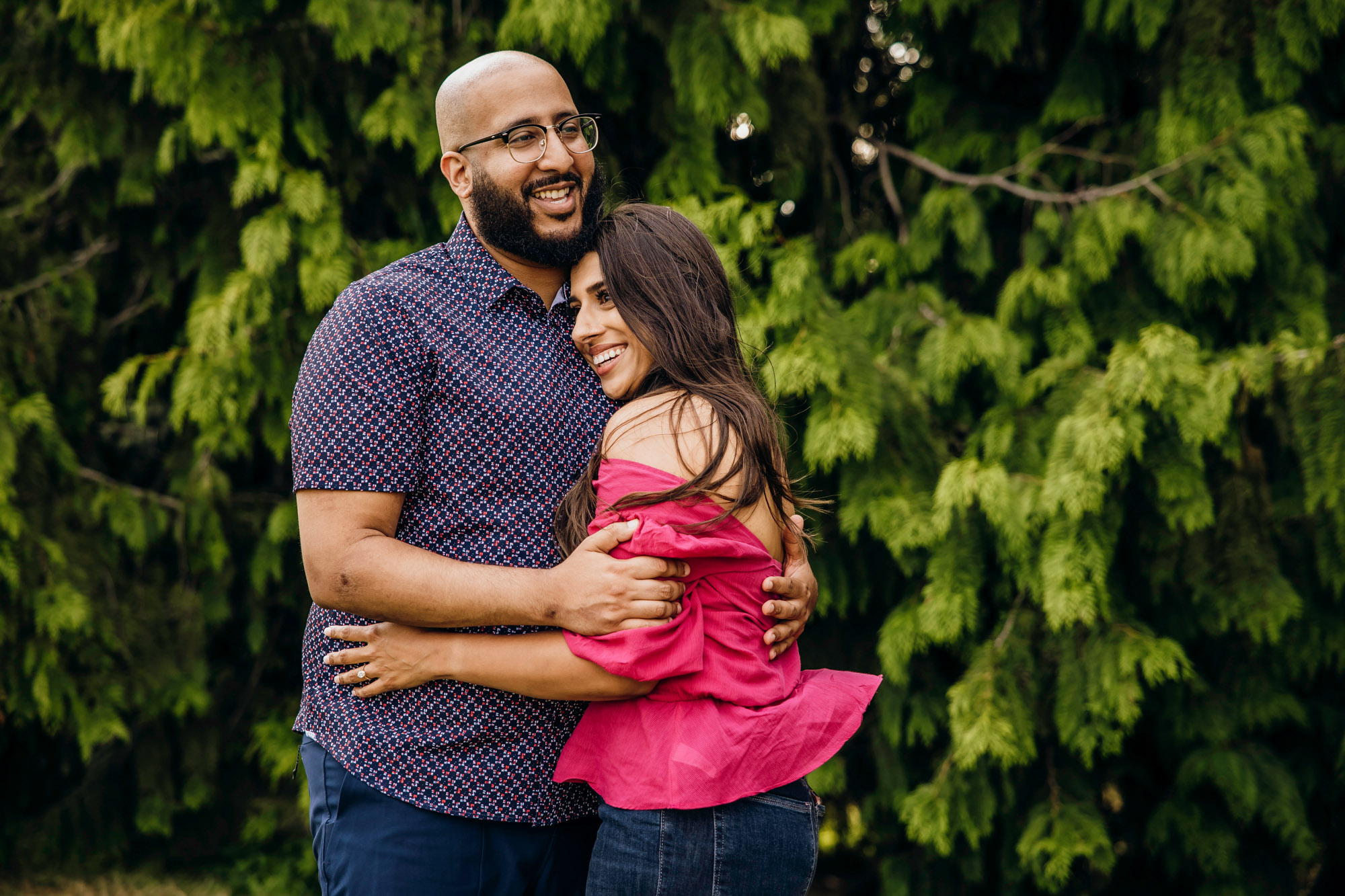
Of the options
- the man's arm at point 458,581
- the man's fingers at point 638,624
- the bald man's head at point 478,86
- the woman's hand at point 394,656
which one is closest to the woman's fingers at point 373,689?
the woman's hand at point 394,656

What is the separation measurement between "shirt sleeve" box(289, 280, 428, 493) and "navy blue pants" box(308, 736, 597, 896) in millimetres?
511

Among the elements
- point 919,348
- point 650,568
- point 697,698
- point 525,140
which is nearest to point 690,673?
point 697,698

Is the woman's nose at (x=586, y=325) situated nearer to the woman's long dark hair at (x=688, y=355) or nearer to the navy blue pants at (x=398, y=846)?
the woman's long dark hair at (x=688, y=355)

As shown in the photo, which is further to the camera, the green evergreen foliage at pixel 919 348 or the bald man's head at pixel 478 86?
the green evergreen foliage at pixel 919 348

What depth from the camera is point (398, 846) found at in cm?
175

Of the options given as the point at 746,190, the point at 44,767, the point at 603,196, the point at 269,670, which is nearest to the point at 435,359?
the point at 603,196

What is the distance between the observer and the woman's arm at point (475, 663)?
5.57 ft

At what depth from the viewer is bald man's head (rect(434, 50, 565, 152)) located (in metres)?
2.04

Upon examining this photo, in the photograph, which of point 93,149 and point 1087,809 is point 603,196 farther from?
point 93,149

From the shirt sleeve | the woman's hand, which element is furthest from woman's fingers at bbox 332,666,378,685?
the shirt sleeve

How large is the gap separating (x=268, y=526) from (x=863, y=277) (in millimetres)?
2655

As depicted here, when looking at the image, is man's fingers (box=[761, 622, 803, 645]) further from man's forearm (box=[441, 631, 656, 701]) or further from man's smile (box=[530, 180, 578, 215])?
man's smile (box=[530, 180, 578, 215])

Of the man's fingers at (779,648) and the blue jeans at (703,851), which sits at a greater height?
the man's fingers at (779,648)

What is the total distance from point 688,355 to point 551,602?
1.71ft
